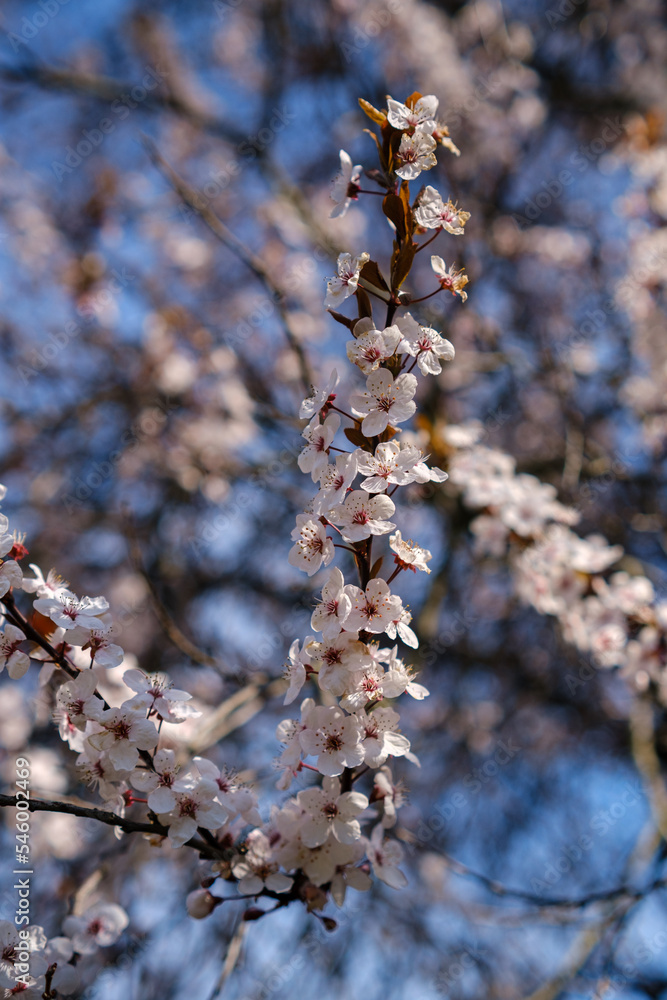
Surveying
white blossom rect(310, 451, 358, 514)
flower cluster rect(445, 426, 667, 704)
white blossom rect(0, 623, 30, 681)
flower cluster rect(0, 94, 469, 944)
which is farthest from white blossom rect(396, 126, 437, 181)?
flower cluster rect(445, 426, 667, 704)

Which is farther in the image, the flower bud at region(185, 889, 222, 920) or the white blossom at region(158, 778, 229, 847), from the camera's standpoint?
the flower bud at region(185, 889, 222, 920)

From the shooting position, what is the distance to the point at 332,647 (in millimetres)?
1077

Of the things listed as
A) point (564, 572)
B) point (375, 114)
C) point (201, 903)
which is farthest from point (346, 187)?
point (564, 572)

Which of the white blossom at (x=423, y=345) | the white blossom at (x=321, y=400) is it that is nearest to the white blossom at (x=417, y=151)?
the white blossom at (x=423, y=345)

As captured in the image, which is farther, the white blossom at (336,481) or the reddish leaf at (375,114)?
the reddish leaf at (375,114)

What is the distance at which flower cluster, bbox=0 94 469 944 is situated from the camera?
1.06 metres

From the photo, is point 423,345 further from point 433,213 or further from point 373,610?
point 373,610

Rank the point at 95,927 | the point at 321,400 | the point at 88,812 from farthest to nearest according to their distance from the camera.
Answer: the point at 95,927
the point at 321,400
the point at 88,812

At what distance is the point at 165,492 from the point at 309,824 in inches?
153

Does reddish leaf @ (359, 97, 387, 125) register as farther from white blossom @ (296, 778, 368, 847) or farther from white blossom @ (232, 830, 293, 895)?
white blossom @ (232, 830, 293, 895)

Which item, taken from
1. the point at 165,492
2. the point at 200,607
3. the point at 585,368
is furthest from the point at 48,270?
the point at 585,368

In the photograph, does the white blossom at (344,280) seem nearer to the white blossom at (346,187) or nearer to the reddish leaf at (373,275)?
the reddish leaf at (373,275)

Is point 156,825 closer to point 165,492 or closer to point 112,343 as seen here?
point 165,492

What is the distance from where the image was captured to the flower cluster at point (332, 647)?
1062 mm
